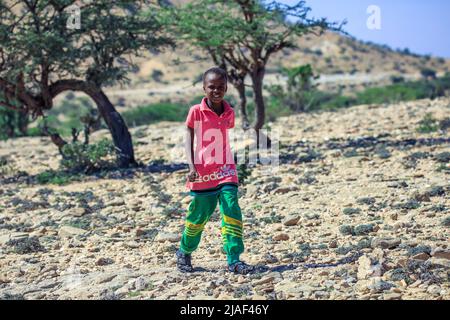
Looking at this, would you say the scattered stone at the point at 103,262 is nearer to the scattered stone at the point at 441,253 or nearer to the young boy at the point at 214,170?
the young boy at the point at 214,170

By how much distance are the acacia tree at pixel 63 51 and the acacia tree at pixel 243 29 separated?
0.90 meters

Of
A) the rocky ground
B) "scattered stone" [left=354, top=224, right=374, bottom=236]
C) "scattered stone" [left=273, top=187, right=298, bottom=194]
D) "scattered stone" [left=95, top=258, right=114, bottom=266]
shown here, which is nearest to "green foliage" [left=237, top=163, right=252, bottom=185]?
the rocky ground

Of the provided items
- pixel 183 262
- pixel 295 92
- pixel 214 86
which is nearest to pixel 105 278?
pixel 183 262

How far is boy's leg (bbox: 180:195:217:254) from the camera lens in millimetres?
6035

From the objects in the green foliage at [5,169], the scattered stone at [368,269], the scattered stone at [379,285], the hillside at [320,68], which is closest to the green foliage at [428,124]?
the green foliage at [5,169]

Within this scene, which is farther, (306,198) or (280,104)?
(280,104)

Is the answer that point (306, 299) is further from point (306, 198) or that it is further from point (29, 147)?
point (29, 147)

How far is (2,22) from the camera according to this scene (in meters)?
13.0

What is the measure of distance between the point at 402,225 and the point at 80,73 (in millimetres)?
7340

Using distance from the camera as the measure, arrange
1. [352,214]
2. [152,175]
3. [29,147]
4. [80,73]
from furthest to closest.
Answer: [29,147] → [80,73] → [152,175] → [352,214]

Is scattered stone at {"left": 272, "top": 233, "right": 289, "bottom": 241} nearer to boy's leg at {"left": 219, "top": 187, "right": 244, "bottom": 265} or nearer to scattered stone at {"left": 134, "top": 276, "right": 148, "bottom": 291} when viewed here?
boy's leg at {"left": 219, "top": 187, "right": 244, "bottom": 265}

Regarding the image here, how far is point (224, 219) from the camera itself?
19.6 feet
